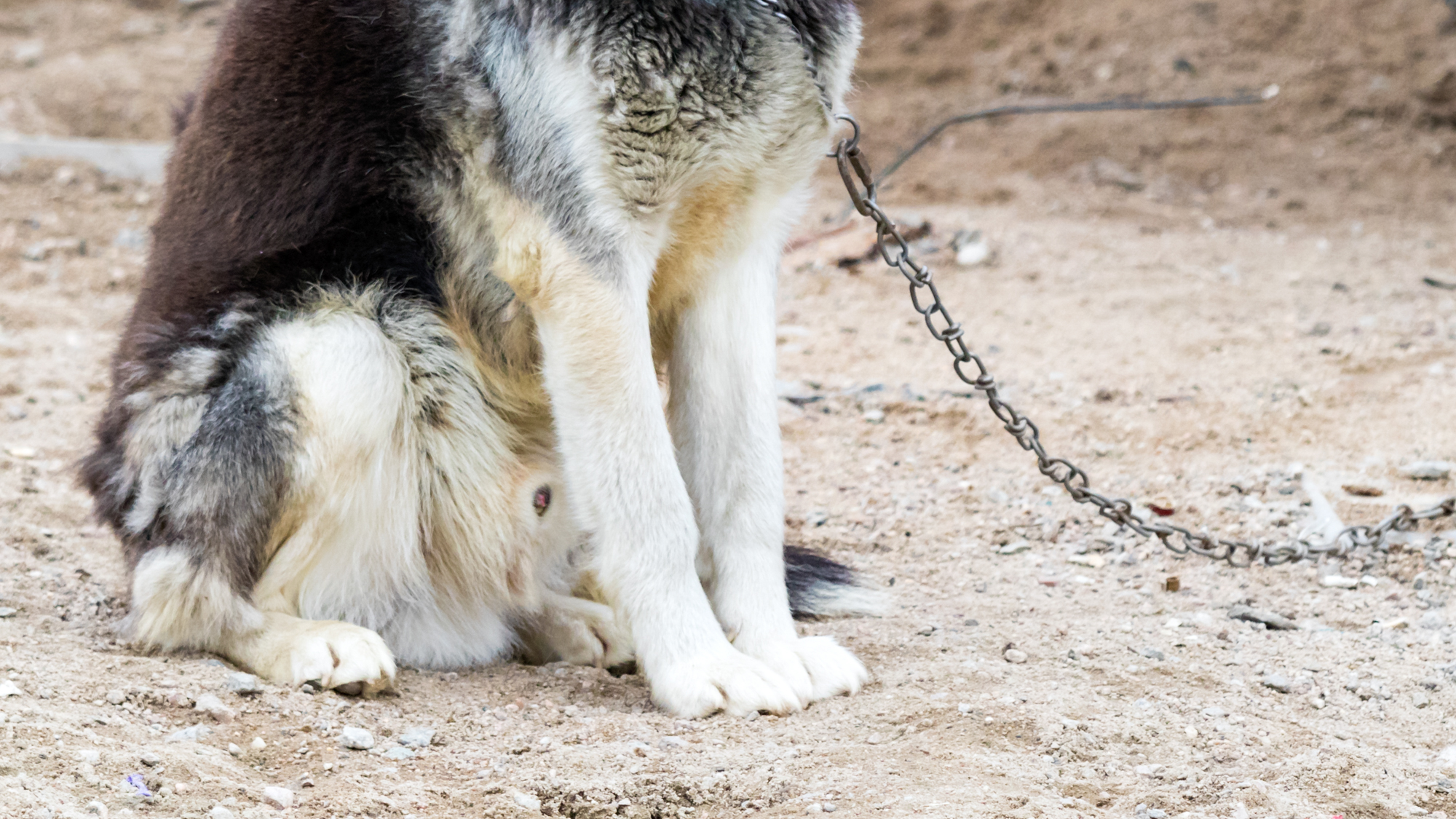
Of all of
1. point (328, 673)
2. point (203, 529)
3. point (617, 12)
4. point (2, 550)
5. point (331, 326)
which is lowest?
point (2, 550)

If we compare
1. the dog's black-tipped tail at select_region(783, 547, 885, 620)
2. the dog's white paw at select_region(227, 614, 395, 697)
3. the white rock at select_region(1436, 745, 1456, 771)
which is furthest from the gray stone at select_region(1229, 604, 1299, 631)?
the dog's white paw at select_region(227, 614, 395, 697)

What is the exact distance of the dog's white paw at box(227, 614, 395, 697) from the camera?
2914 millimetres

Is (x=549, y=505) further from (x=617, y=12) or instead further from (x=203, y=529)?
(x=617, y=12)

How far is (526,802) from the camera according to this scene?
94.8 inches

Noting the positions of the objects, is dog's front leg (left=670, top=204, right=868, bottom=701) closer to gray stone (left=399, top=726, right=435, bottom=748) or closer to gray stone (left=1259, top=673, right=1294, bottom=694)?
gray stone (left=399, top=726, right=435, bottom=748)

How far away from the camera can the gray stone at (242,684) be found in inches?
112

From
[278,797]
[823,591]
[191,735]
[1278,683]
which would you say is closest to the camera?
[278,797]

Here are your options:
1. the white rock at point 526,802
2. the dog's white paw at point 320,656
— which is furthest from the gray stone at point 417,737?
the white rock at point 526,802

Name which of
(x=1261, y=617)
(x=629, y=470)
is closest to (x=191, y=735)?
(x=629, y=470)

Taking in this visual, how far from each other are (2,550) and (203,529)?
1.07m

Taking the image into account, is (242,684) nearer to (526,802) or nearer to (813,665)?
(526,802)

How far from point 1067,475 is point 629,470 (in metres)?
1.32

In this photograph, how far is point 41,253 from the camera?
7.25m

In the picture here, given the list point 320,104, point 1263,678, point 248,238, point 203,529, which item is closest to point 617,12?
point 320,104
